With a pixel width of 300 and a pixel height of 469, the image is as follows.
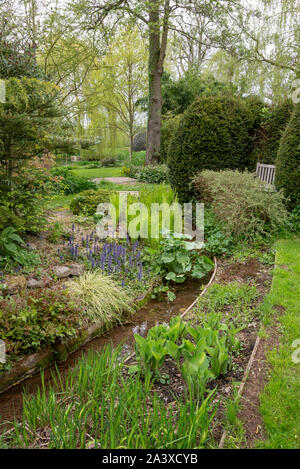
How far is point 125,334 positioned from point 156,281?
1.08 m

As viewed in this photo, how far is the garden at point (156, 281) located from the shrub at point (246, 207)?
1.2 inches

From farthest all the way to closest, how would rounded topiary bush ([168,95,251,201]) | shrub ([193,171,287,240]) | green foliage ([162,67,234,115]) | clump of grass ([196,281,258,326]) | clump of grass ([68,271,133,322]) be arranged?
green foliage ([162,67,234,115]) → rounded topiary bush ([168,95,251,201]) → shrub ([193,171,287,240]) → clump of grass ([68,271,133,322]) → clump of grass ([196,281,258,326])

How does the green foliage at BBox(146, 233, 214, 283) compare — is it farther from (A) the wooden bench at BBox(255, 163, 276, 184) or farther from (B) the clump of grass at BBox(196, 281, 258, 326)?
(A) the wooden bench at BBox(255, 163, 276, 184)

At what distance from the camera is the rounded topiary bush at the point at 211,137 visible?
6762 mm

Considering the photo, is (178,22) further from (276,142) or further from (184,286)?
(184,286)

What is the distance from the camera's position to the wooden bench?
6.64 meters

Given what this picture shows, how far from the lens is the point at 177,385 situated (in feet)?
7.16

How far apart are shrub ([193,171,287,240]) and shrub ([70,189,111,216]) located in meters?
2.03

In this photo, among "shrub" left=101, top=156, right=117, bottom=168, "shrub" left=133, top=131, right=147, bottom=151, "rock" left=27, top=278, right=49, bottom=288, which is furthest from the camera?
"shrub" left=133, top=131, right=147, bottom=151

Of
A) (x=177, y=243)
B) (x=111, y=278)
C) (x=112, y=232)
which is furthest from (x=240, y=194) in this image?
(x=111, y=278)

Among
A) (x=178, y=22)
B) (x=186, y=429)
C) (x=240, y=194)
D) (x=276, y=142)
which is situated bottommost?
(x=186, y=429)

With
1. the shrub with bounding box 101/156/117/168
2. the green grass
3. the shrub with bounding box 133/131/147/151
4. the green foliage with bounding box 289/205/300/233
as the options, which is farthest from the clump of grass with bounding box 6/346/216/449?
A: the shrub with bounding box 133/131/147/151
